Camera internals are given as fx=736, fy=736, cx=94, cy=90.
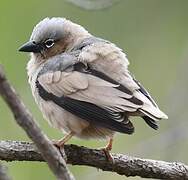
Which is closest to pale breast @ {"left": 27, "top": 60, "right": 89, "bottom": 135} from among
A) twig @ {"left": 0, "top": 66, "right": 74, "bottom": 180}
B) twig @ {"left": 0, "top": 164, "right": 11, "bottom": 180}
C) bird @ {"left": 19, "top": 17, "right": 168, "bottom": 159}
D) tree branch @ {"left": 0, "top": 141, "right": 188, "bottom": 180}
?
bird @ {"left": 19, "top": 17, "right": 168, "bottom": 159}

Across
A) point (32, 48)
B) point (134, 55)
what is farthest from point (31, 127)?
point (134, 55)

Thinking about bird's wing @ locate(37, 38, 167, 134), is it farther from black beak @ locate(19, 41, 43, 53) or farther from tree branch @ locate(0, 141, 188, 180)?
black beak @ locate(19, 41, 43, 53)

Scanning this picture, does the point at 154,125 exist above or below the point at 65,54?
below

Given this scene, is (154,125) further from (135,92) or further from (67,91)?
(67,91)

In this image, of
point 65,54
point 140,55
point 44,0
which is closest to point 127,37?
point 140,55

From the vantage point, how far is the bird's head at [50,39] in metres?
6.66

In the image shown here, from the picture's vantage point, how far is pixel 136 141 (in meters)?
8.68

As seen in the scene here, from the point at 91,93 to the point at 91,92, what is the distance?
1 cm

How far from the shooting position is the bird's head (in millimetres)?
6664

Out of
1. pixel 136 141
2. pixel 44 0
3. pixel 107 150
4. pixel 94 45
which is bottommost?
pixel 136 141

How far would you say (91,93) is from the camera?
559 centimetres

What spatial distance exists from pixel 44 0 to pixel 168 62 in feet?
6.10

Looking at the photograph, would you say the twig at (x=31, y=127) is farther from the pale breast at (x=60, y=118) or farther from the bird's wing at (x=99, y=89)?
the pale breast at (x=60, y=118)

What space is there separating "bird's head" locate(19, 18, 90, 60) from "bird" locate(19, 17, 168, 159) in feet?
0.46
